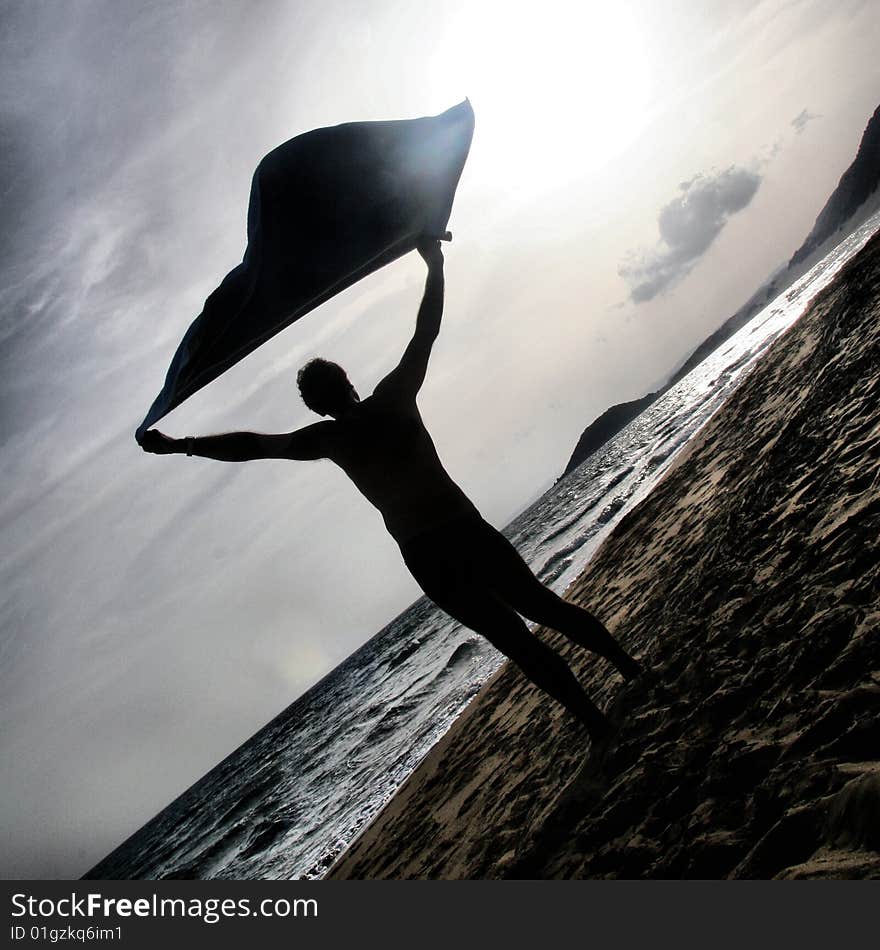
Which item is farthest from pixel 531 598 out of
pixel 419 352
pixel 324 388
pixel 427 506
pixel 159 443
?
pixel 159 443

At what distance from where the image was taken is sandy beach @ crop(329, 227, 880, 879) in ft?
5.98

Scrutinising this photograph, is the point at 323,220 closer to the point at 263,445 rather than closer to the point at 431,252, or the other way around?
the point at 431,252

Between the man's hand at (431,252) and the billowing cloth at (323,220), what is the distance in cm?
9

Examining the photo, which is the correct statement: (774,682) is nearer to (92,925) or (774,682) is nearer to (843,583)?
(843,583)

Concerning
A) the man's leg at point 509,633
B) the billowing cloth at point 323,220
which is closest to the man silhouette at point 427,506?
the man's leg at point 509,633

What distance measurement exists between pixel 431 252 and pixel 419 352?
2.14 ft

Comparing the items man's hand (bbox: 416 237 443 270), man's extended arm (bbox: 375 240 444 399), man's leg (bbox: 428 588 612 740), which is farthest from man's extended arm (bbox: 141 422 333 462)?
man's hand (bbox: 416 237 443 270)

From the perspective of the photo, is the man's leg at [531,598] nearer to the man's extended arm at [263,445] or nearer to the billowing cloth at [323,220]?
the man's extended arm at [263,445]

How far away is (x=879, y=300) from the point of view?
5875 millimetres

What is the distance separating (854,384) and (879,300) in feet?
6.81

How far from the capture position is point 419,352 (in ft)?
9.35

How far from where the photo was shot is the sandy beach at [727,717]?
1821mm

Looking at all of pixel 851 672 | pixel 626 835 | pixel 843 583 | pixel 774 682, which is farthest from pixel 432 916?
pixel 843 583

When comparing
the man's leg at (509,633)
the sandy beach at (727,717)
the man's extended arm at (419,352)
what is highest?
the man's extended arm at (419,352)
